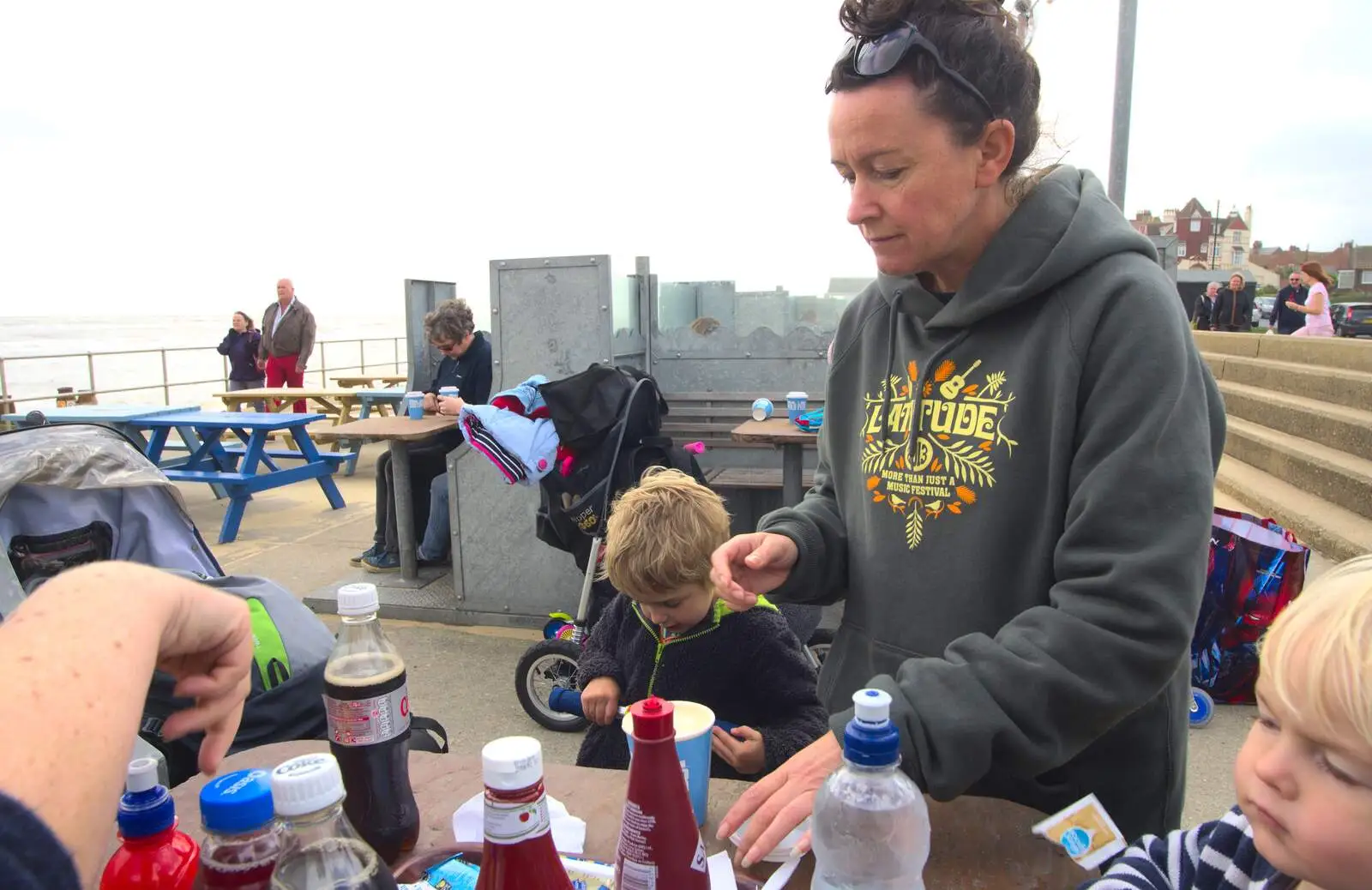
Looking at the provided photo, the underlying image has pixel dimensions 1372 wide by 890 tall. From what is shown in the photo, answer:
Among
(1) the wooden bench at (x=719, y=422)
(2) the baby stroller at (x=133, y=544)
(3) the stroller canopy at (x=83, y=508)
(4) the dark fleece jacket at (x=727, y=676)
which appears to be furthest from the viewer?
(1) the wooden bench at (x=719, y=422)

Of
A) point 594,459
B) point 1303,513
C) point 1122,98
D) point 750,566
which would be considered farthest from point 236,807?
point 1303,513

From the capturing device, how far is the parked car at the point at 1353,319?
24.5 m

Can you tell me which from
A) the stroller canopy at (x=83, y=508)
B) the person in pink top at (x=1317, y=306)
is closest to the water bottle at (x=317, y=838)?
the stroller canopy at (x=83, y=508)

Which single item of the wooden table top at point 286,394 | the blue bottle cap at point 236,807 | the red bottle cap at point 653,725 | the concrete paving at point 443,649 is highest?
the red bottle cap at point 653,725

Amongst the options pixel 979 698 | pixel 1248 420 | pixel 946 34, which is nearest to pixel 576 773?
pixel 979 698

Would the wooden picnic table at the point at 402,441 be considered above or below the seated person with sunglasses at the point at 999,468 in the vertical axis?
below

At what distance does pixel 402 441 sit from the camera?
5.28 metres

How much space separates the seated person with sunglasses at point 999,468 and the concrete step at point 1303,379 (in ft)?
21.2

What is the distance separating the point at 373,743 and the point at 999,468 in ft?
3.23

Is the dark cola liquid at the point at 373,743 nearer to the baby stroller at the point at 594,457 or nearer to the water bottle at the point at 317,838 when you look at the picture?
the water bottle at the point at 317,838

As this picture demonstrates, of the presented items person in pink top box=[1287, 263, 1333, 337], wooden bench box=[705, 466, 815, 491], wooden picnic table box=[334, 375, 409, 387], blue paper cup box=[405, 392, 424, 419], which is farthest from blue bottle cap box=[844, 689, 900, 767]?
person in pink top box=[1287, 263, 1333, 337]

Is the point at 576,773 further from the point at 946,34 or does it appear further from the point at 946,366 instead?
the point at 946,34

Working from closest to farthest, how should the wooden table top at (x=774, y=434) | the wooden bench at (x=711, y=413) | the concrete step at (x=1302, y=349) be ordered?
the wooden table top at (x=774, y=434) → the wooden bench at (x=711, y=413) → the concrete step at (x=1302, y=349)

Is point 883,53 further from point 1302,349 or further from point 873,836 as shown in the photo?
point 1302,349
